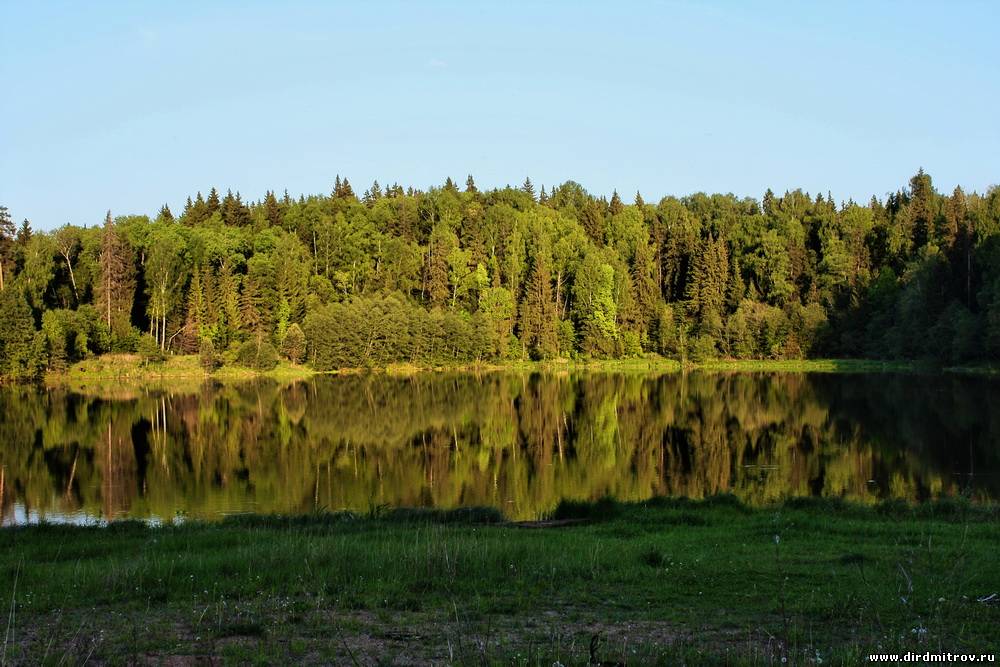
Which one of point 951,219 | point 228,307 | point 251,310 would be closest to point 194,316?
point 228,307

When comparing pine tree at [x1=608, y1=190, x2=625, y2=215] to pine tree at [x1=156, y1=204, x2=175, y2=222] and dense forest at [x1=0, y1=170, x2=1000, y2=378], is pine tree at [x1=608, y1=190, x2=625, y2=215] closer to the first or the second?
dense forest at [x1=0, y1=170, x2=1000, y2=378]

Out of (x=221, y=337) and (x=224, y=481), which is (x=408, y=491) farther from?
(x=221, y=337)

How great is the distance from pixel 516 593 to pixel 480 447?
25.5m

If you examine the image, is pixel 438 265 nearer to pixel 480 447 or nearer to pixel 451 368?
pixel 451 368

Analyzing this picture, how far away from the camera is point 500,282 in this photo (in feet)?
332

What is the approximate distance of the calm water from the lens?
24641mm

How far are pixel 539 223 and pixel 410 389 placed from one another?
1764 inches

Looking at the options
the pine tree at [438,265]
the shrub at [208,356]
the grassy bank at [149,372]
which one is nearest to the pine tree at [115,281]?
the grassy bank at [149,372]

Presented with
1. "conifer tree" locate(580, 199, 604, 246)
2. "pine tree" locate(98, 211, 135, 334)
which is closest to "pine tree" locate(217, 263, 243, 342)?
"pine tree" locate(98, 211, 135, 334)

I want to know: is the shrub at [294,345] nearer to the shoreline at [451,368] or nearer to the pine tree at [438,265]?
the shoreline at [451,368]

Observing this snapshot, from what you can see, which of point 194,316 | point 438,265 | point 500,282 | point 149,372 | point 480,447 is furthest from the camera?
point 500,282

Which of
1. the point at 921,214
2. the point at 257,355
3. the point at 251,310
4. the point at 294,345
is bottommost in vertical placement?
the point at 257,355

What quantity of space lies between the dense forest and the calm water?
1676 centimetres

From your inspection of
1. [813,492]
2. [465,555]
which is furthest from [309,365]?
[465,555]
